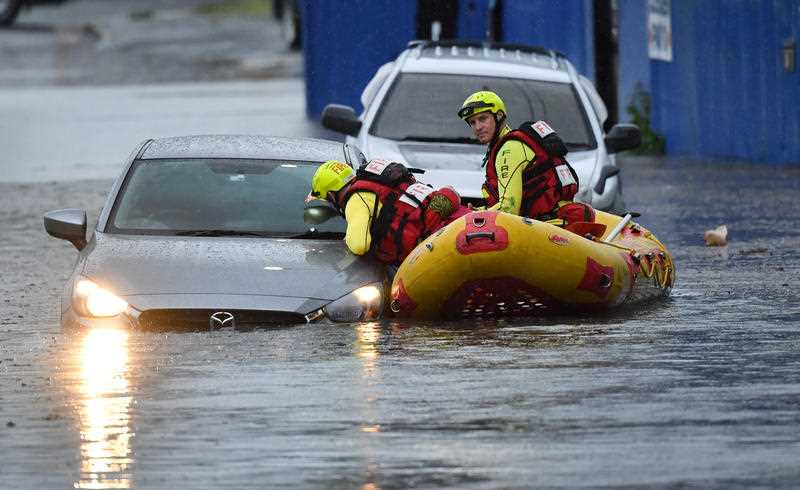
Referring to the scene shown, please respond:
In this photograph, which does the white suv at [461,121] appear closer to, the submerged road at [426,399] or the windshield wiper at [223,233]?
the submerged road at [426,399]

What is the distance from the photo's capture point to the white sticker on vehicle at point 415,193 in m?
11.8

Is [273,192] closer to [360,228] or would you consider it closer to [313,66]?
[360,228]

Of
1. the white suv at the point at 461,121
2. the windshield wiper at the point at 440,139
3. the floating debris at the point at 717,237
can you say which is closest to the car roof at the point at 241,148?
the white suv at the point at 461,121

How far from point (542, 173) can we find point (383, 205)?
115cm

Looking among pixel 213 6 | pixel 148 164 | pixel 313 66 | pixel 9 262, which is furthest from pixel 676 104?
pixel 213 6

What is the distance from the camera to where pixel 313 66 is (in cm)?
3172

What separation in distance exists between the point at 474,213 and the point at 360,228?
1.99ft

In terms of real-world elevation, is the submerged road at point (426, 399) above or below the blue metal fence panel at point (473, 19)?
below

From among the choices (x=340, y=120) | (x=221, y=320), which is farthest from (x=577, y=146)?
(x=221, y=320)

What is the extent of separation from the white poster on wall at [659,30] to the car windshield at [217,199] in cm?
→ 1448

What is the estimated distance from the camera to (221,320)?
10633 mm

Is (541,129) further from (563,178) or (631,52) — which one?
(631,52)

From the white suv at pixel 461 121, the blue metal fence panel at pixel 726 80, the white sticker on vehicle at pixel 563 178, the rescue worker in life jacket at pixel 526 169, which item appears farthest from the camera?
the blue metal fence panel at pixel 726 80

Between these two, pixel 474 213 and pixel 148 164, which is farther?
pixel 148 164
